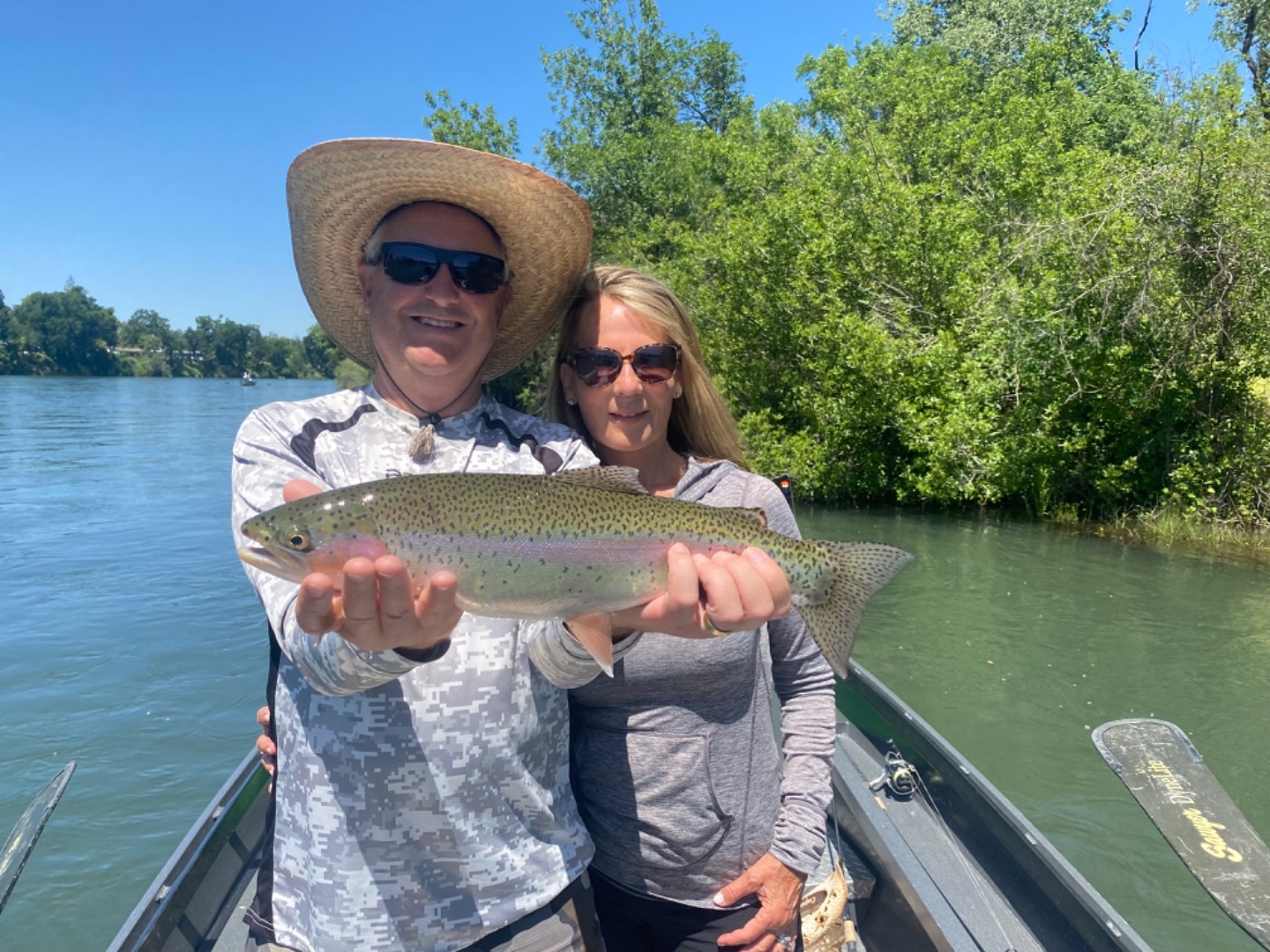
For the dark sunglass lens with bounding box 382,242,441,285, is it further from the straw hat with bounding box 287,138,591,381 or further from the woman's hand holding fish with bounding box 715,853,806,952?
the woman's hand holding fish with bounding box 715,853,806,952

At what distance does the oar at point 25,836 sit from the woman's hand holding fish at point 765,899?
289cm

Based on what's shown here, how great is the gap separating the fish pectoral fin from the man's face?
2.80 feet

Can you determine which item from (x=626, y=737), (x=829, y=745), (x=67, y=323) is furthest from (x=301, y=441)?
(x=67, y=323)


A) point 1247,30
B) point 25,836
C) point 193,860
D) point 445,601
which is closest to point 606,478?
point 445,601

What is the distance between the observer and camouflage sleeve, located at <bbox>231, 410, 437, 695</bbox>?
201cm

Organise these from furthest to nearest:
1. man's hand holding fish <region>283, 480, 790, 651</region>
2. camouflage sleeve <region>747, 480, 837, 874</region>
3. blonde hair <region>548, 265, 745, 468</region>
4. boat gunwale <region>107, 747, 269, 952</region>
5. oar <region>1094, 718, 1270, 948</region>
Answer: oar <region>1094, 718, 1270, 948</region>, boat gunwale <region>107, 747, 269, 952</region>, blonde hair <region>548, 265, 745, 468</region>, camouflage sleeve <region>747, 480, 837, 874</region>, man's hand holding fish <region>283, 480, 790, 651</region>

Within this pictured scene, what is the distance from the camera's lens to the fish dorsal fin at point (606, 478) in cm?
268

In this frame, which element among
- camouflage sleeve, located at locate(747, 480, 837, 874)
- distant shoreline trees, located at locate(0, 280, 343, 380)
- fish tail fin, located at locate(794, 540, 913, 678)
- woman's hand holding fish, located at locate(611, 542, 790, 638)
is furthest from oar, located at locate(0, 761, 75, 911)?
distant shoreline trees, located at locate(0, 280, 343, 380)

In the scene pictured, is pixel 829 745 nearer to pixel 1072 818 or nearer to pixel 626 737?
pixel 626 737

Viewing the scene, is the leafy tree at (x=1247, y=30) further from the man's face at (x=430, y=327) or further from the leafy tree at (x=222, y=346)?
the leafy tree at (x=222, y=346)

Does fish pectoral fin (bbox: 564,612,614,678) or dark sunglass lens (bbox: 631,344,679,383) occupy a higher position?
dark sunglass lens (bbox: 631,344,679,383)

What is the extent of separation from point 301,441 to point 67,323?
158m

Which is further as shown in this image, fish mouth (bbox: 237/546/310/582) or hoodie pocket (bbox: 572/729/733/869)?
hoodie pocket (bbox: 572/729/733/869)

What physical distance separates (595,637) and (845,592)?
3.35ft
